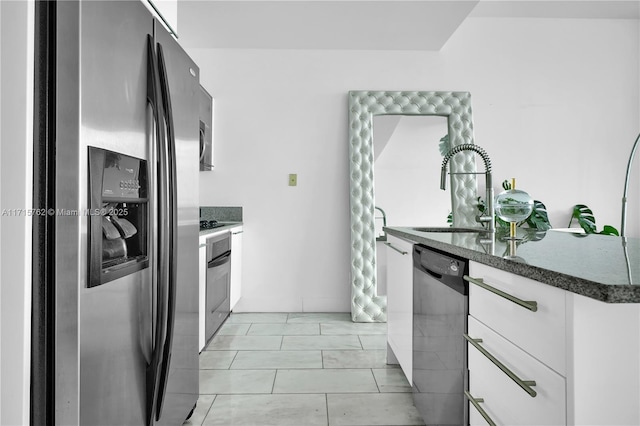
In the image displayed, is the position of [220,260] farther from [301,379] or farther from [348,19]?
[348,19]

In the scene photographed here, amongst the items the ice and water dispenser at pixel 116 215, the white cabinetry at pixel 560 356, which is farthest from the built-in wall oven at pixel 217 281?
the white cabinetry at pixel 560 356

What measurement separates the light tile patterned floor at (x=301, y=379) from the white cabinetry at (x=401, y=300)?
19cm

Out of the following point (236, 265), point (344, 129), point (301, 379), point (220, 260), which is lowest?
point (301, 379)

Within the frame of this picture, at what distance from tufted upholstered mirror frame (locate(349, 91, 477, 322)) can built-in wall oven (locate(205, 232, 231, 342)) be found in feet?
3.78

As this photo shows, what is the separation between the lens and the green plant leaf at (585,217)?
3730 mm

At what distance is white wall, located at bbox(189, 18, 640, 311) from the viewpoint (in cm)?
386

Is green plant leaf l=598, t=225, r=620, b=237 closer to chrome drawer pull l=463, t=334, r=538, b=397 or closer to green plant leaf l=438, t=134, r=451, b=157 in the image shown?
green plant leaf l=438, t=134, r=451, b=157

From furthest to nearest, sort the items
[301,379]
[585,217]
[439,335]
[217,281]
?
[585,217] < [217,281] < [301,379] < [439,335]

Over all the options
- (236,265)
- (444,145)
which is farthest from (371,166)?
(236,265)

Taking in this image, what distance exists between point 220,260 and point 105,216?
1.86 meters

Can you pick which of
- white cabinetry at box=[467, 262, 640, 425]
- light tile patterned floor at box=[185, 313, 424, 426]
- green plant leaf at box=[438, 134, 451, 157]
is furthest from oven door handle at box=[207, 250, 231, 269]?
green plant leaf at box=[438, 134, 451, 157]

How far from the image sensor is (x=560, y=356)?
0.80 metres

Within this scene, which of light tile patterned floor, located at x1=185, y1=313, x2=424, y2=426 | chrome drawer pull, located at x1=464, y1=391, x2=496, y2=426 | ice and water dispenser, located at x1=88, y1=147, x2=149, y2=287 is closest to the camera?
ice and water dispenser, located at x1=88, y1=147, x2=149, y2=287

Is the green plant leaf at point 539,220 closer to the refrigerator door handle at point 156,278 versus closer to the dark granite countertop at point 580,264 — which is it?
the dark granite countertop at point 580,264
